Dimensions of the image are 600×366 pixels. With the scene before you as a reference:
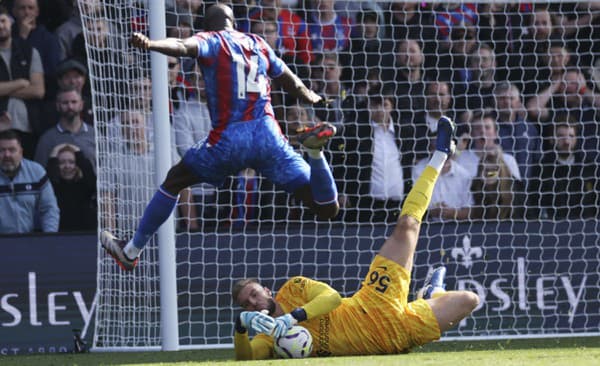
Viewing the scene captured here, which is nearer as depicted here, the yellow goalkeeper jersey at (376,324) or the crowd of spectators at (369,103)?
the yellow goalkeeper jersey at (376,324)

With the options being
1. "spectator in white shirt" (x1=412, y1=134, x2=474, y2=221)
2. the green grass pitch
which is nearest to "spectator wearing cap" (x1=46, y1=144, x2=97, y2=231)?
the green grass pitch

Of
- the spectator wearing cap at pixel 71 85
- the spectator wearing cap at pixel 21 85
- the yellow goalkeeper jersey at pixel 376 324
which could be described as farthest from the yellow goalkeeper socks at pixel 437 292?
the spectator wearing cap at pixel 21 85

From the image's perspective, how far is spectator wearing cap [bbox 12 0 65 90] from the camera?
10898 millimetres

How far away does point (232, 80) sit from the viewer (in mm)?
7980

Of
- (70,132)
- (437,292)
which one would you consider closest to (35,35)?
(70,132)

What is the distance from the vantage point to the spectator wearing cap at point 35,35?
10.9m

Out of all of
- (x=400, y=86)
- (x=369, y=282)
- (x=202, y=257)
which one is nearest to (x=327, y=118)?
(x=400, y=86)

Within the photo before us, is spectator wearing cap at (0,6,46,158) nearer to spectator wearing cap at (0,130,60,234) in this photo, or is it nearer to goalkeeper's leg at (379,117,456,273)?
spectator wearing cap at (0,130,60,234)

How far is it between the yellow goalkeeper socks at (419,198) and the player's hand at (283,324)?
1088 mm

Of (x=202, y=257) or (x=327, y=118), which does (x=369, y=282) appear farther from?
(x=327, y=118)

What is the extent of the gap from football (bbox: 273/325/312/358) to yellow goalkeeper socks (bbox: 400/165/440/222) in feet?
3.43

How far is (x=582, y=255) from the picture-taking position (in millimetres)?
10680

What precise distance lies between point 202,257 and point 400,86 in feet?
7.90

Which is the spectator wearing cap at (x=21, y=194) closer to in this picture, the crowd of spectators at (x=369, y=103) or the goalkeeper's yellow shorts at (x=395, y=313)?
the crowd of spectators at (x=369, y=103)
